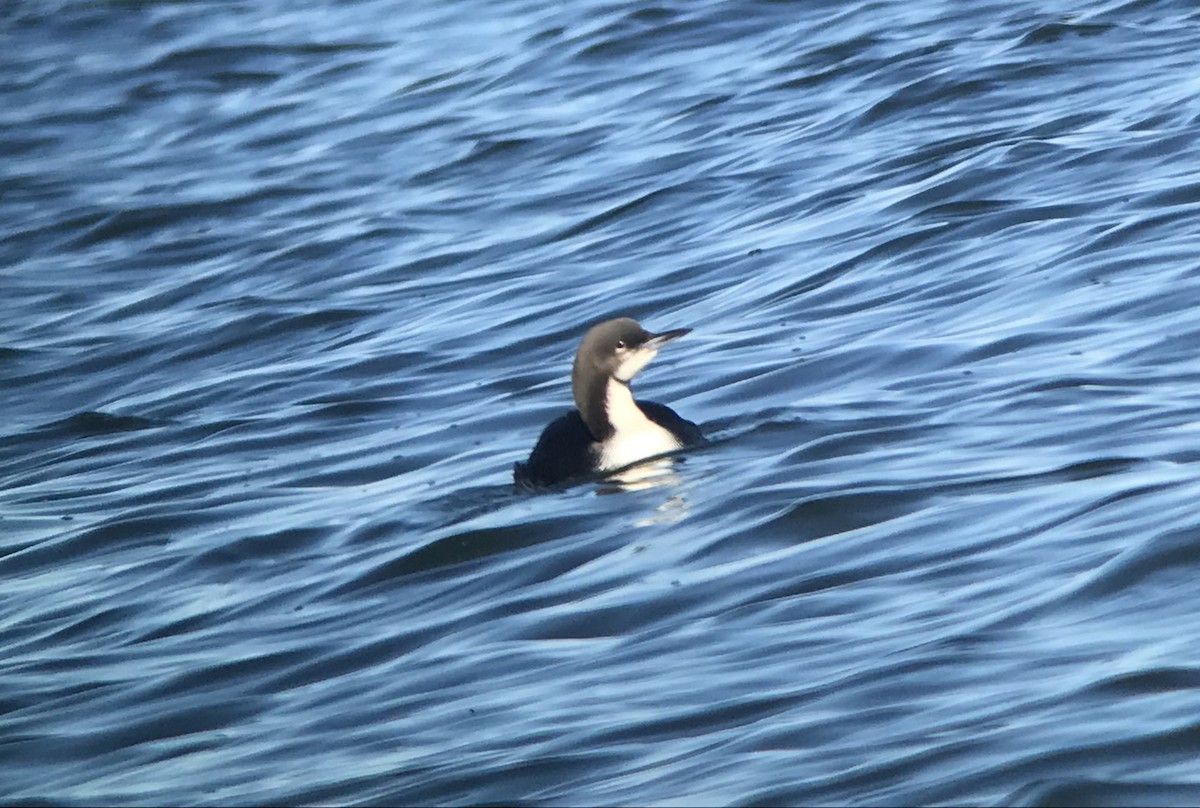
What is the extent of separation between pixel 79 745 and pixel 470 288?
7.37 metres

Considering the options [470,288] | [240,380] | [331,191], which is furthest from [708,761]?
[331,191]

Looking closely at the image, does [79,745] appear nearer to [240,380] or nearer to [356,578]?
[356,578]

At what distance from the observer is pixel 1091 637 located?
666 centimetres

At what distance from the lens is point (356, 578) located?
29.5 ft

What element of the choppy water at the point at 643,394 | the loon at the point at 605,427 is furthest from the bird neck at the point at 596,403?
the choppy water at the point at 643,394

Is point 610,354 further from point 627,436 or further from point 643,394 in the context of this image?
point 643,394

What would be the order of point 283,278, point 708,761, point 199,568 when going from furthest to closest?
point 283,278 < point 199,568 < point 708,761

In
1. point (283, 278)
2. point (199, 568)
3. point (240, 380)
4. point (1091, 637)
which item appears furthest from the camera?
point (283, 278)

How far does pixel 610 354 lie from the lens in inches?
400

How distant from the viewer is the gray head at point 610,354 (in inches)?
397

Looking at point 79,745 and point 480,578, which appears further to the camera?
point 480,578

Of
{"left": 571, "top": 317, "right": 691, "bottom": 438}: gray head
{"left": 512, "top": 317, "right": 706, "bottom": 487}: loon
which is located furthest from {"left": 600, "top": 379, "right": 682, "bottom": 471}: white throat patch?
{"left": 571, "top": 317, "right": 691, "bottom": 438}: gray head

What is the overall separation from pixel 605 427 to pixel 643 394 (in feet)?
5.79

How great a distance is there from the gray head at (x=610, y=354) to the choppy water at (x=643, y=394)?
46 cm
